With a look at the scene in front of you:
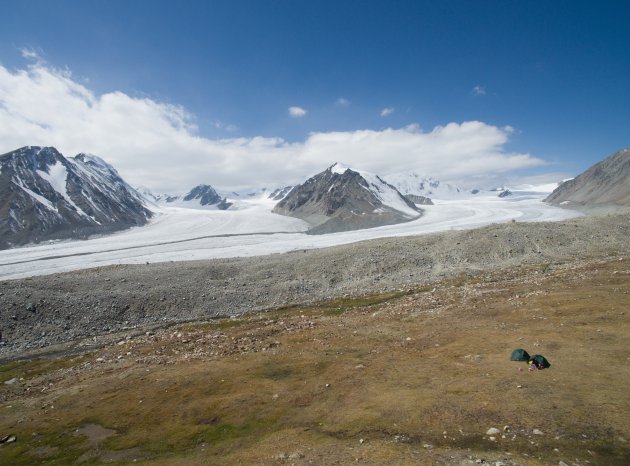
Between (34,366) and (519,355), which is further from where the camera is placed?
(34,366)

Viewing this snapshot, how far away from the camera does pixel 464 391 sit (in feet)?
58.3

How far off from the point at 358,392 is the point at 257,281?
141ft

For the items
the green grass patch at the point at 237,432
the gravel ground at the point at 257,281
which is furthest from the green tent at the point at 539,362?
the gravel ground at the point at 257,281

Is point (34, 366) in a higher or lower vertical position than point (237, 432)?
lower

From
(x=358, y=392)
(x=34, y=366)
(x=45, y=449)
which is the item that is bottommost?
(x=34, y=366)

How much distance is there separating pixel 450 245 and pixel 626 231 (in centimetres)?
3179

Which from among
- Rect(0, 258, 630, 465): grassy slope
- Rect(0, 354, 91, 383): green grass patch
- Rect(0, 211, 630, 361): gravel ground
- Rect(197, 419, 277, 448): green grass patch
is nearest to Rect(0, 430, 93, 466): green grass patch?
Rect(0, 258, 630, 465): grassy slope

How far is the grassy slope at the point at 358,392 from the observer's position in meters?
14.5

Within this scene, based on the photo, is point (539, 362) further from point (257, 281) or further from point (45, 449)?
point (257, 281)

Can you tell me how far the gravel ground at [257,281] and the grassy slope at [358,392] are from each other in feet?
36.7

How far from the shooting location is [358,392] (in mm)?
19547

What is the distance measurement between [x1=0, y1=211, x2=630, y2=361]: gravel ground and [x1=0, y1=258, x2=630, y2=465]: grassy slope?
36.7 ft

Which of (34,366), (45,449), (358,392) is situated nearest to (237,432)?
(358,392)

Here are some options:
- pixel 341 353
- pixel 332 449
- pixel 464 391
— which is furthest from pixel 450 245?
pixel 332 449
